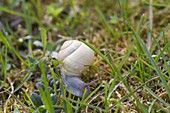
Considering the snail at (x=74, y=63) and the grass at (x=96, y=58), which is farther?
the snail at (x=74, y=63)

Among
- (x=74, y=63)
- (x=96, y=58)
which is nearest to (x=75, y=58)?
(x=74, y=63)

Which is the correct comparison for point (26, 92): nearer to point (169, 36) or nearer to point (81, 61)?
point (81, 61)

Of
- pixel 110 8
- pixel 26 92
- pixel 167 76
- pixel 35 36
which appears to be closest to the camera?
pixel 167 76

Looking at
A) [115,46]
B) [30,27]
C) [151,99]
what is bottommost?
[151,99]

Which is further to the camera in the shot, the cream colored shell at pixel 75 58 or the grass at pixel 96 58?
the cream colored shell at pixel 75 58

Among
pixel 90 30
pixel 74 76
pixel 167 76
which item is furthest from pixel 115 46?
pixel 167 76
